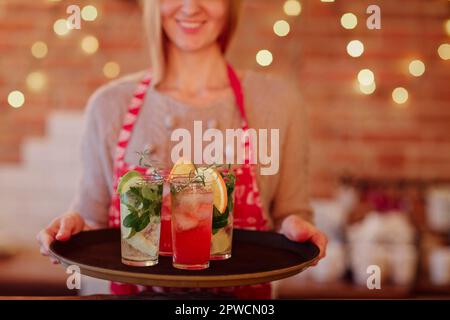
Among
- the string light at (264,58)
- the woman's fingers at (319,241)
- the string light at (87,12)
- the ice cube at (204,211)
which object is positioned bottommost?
the woman's fingers at (319,241)

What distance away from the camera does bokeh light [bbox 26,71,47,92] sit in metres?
2.13

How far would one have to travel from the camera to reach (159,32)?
4.67ft

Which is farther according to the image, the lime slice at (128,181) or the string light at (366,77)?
the string light at (366,77)

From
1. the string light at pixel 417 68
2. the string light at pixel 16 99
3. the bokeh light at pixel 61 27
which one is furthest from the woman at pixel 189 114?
the string light at pixel 417 68

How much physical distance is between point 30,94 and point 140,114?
87 centimetres

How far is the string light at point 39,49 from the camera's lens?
2191 millimetres

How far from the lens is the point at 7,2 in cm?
183

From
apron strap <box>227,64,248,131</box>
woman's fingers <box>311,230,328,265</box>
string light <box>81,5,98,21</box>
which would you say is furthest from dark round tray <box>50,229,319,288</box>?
string light <box>81,5,98,21</box>

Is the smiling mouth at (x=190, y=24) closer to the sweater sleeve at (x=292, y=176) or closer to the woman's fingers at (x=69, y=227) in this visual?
the sweater sleeve at (x=292, y=176)

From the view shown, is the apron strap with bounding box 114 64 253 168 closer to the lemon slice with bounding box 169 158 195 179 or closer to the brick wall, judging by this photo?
the lemon slice with bounding box 169 158 195 179

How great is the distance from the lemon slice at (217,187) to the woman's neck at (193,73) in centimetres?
38

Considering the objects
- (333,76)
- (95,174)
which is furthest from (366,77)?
(95,174)
